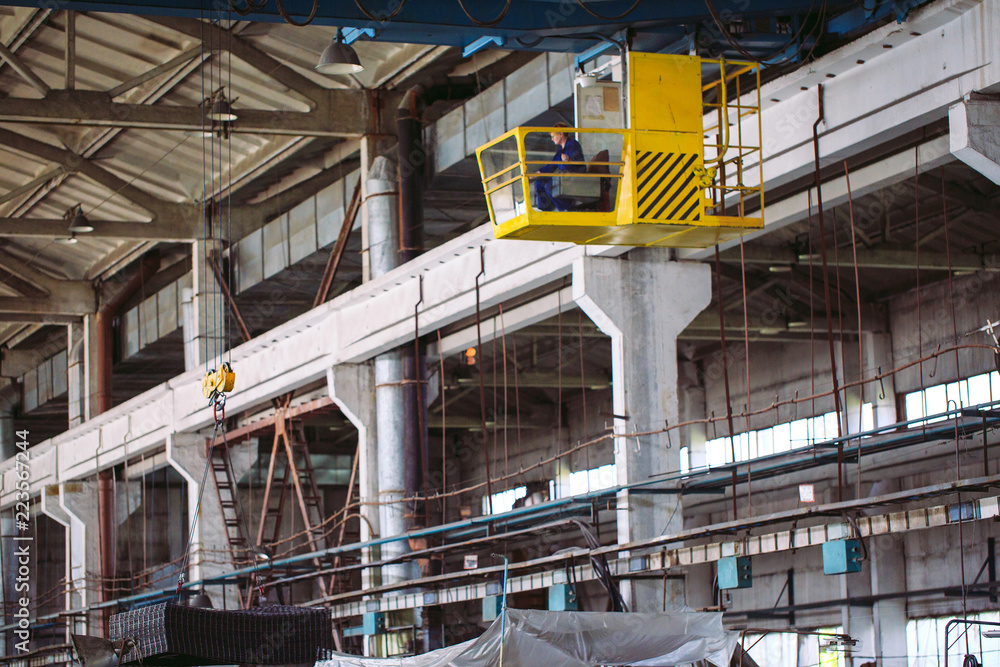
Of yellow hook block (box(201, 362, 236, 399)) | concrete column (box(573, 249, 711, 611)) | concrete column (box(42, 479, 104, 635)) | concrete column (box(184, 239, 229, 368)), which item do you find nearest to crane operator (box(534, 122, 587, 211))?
concrete column (box(573, 249, 711, 611))

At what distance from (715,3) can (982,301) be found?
13.0m

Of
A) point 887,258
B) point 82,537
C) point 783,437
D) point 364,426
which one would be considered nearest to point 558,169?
point 364,426

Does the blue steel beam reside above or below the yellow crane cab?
above

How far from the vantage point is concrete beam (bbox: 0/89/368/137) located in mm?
22922

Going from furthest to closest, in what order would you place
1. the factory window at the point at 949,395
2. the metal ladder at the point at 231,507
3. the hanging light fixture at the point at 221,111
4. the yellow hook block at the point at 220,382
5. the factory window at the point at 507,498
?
1. the factory window at the point at 507,498
2. the metal ladder at the point at 231,507
3. the factory window at the point at 949,395
4. the hanging light fixture at the point at 221,111
5. the yellow hook block at the point at 220,382

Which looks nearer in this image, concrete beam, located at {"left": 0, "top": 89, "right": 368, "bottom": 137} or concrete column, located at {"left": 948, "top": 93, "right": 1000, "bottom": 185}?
concrete column, located at {"left": 948, "top": 93, "right": 1000, "bottom": 185}

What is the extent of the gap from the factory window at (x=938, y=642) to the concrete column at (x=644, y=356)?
8.38m

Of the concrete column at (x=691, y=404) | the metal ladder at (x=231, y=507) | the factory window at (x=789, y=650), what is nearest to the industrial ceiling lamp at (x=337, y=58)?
the metal ladder at (x=231, y=507)

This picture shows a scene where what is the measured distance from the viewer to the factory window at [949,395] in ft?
78.0

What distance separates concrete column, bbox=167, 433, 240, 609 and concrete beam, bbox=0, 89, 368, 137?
27.8 feet

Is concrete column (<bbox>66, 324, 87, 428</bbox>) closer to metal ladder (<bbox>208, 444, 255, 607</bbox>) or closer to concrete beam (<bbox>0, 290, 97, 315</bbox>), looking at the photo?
concrete beam (<bbox>0, 290, 97, 315</bbox>)

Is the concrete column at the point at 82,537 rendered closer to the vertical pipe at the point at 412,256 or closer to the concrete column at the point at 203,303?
the concrete column at the point at 203,303

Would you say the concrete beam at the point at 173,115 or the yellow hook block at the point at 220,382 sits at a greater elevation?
the concrete beam at the point at 173,115

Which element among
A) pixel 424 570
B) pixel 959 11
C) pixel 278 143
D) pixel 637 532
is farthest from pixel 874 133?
pixel 278 143
